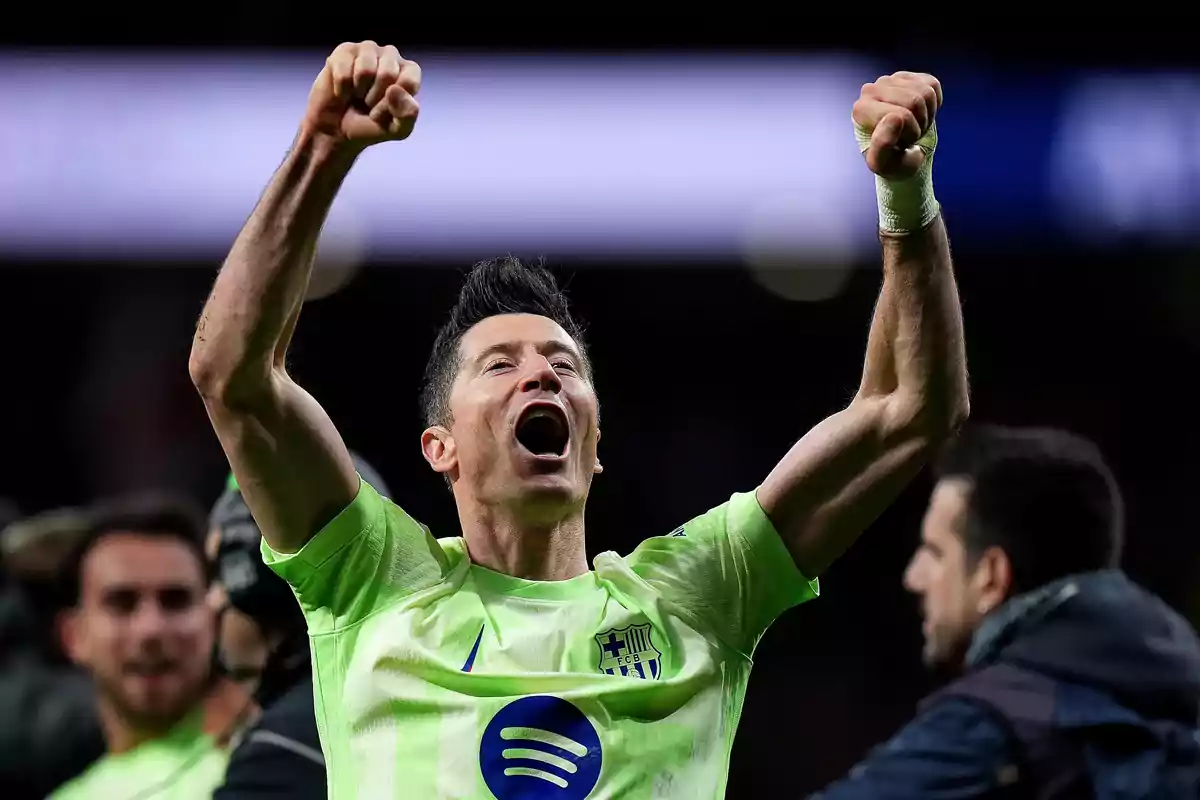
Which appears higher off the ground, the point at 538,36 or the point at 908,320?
the point at 538,36

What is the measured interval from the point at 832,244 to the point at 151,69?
4007 millimetres

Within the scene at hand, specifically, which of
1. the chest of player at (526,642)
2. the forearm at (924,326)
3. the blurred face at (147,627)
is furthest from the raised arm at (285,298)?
the blurred face at (147,627)

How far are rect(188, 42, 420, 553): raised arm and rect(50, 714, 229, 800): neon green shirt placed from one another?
184cm

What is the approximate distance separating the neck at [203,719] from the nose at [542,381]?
6.65 feet

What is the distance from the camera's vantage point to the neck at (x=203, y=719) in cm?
446

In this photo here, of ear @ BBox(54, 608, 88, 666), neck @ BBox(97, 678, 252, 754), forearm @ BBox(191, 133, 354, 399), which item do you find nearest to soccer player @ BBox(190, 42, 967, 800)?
forearm @ BBox(191, 133, 354, 399)

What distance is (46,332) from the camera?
31.7 ft

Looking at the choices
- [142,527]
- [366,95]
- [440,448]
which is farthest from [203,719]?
[366,95]

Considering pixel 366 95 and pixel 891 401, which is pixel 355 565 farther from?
pixel 891 401

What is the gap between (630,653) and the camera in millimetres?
2607

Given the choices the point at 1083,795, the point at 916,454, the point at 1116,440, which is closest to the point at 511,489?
the point at 916,454

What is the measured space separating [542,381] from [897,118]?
0.82 metres

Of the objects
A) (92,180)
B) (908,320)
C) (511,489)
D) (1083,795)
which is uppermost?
(92,180)

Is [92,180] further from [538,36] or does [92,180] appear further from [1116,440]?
[1116,440]
